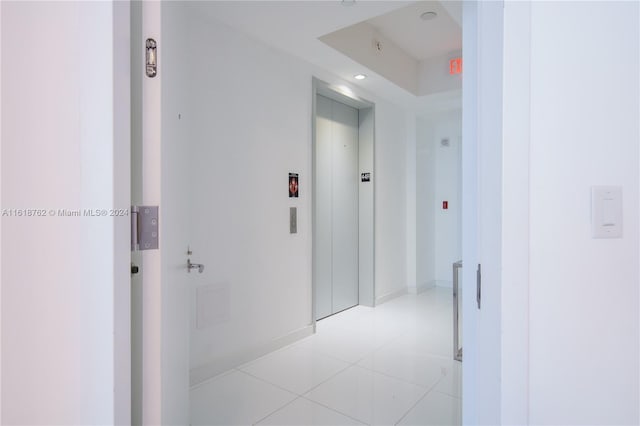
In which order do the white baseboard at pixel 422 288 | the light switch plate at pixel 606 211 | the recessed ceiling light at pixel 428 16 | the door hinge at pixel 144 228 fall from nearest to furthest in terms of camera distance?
the light switch plate at pixel 606 211
the door hinge at pixel 144 228
the recessed ceiling light at pixel 428 16
the white baseboard at pixel 422 288

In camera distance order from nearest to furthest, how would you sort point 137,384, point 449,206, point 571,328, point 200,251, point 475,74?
point 571,328 → point 137,384 → point 475,74 → point 200,251 → point 449,206

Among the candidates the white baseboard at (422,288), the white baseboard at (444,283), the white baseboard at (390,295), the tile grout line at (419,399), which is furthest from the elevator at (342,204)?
the white baseboard at (444,283)

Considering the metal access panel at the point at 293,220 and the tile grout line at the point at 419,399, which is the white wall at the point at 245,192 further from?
the tile grout line at the point at 419,399

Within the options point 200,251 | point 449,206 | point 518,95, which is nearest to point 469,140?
point 518,95

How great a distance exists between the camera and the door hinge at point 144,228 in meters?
0.84

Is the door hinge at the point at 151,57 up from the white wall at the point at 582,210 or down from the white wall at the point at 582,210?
up

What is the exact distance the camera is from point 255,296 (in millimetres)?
2891

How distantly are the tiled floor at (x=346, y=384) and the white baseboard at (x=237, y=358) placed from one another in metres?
0.05

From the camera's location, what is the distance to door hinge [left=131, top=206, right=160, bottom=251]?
2.77 ft

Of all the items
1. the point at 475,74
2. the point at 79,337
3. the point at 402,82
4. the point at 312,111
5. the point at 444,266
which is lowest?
the point at 444,266

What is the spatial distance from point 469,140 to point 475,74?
7.7 inches

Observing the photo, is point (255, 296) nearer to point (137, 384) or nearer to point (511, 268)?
point (137, 384)

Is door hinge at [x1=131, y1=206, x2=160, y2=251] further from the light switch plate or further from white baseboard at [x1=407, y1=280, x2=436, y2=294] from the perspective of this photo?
white baseboard at [x1=407, y1=280, x2=436, y2=294]

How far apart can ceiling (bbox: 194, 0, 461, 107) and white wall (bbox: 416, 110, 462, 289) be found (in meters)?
1.41
